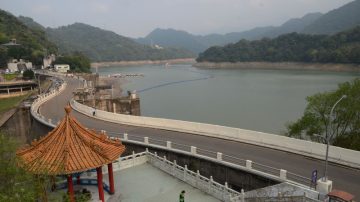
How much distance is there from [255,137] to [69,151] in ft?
42.7

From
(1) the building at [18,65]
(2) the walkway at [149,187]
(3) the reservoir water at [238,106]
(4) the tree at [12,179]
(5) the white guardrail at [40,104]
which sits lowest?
(3) the reservoir water at [238,106]

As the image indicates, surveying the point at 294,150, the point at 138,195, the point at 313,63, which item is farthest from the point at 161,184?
the point at 313,63

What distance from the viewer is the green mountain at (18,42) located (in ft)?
348

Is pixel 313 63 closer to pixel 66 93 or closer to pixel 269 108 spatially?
pixel 269 108

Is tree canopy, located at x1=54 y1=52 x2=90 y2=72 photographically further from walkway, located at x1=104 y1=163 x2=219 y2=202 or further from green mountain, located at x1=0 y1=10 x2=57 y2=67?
walkway, located at x1=104 y1=163 x2=219 y2=202

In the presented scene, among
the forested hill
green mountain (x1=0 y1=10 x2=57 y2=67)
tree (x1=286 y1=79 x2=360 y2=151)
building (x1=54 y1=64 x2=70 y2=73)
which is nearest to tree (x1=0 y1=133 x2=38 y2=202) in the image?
tree (x1=286 y1=79 x2=360 y2=151)

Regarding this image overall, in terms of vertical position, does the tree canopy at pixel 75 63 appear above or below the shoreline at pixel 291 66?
above

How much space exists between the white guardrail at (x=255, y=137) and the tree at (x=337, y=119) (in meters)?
5.43

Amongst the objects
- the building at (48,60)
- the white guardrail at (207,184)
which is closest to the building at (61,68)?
the building at (48,60)

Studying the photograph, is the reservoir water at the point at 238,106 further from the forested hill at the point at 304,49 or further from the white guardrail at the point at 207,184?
the forested hill at the point at 304,49

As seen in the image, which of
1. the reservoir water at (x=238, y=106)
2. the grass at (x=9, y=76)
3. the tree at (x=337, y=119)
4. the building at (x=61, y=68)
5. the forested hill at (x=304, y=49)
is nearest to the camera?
the tree at (x=337, y=119)

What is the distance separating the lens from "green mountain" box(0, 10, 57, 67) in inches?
4179

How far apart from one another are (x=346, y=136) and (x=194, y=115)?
107 ft

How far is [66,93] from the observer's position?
180 feet
